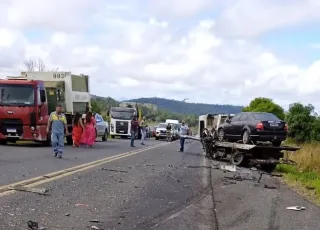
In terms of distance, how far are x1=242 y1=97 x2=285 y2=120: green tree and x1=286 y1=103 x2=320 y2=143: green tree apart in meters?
19.1

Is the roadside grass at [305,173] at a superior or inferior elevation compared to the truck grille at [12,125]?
inferior

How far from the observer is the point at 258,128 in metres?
18.9

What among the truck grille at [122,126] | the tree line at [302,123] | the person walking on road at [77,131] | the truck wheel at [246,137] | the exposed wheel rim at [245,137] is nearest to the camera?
the truck wheel at [246,137]

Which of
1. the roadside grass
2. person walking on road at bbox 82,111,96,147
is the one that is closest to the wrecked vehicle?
the roadside grass

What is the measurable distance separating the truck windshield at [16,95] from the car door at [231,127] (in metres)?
8.74

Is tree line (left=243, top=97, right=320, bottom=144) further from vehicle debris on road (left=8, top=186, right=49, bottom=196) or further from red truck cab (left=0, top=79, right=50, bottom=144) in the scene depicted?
vehicle debris on road (left=8, top=186, right=49, bottom=196)

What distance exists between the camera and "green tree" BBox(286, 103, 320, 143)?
170ft

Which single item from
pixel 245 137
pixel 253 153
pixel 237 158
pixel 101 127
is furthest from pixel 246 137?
pixel 101 127

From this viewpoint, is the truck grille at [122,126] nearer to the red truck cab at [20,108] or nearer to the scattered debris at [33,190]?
the red truck cab at [20,108]

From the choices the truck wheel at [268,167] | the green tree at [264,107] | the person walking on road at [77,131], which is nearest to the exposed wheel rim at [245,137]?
the truck wheel at [268,167]

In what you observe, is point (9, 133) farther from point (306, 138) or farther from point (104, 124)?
point (306, 138)

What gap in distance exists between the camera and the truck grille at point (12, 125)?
899 inches

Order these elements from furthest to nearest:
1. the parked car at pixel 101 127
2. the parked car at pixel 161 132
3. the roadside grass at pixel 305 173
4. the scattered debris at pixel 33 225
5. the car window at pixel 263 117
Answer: the parked car at pixel 161 132, the parked car at pixel 101 127, the car window at pixel 263 117, the roadside grass at pixel 305 173, the scattered debris at pixel 33 225

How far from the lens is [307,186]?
13508mm
